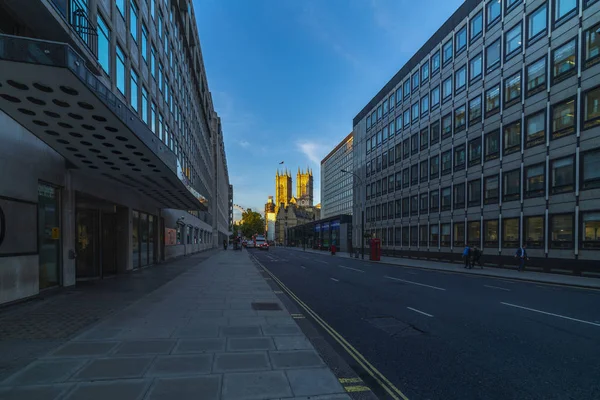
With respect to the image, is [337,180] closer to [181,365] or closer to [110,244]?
[110,244]

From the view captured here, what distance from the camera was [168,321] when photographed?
723cm

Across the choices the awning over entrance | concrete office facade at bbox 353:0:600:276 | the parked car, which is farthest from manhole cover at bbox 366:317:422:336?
the parked car

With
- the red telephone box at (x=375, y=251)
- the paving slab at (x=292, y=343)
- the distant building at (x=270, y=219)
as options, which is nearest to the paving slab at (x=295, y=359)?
the paving slab at (x=292, y=343)

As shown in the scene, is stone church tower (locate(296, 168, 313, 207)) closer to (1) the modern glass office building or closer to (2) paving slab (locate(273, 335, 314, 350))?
(1) the modern glass office building

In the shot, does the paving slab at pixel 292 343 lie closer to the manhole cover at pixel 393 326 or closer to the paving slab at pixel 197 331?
the paving slab at pixel 197 331

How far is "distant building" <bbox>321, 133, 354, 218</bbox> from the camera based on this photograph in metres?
100

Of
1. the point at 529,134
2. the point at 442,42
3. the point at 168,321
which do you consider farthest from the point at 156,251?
the point at 442,42

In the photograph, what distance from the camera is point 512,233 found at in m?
24.7

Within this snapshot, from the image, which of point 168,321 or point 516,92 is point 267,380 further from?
point 516,92

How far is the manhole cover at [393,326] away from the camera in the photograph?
267 inches

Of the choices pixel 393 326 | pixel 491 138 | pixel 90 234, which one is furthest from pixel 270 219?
pixel 393 326

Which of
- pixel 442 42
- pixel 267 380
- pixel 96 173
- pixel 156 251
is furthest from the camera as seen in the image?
pixel 442 42

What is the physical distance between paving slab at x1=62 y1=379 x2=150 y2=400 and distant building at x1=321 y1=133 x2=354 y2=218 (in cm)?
9105

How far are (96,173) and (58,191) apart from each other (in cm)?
164
